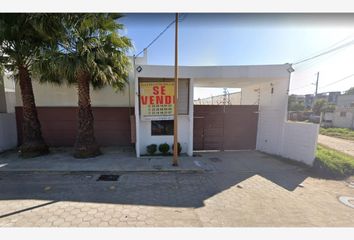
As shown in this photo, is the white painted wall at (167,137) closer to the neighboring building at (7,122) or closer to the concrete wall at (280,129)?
the concrete wall at (280,129)

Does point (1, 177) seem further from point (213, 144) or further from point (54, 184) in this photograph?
point (213, 144)

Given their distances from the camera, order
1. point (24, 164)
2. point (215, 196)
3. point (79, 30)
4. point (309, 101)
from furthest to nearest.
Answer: point (309, 101) < point (24, 164) < point (79, 30) < point (215, 196)

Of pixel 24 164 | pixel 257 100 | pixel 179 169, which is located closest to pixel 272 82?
pixel 257 100

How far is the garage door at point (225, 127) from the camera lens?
890 centimetres

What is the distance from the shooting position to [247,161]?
7.36m

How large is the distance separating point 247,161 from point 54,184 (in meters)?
7.12

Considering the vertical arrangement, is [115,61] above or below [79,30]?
below

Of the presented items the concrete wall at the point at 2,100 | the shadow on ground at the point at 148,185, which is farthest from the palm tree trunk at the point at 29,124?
the concrete wall at the point at 2,100

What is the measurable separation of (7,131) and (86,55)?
694 centimetres

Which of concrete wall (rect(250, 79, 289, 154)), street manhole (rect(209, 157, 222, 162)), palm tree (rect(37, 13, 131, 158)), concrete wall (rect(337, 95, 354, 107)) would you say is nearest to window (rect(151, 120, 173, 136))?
street manhole (rect(209, 157, 222, 162))

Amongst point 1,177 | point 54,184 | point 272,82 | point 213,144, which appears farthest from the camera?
point 213,144

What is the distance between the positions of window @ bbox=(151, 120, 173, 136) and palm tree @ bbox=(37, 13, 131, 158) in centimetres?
268

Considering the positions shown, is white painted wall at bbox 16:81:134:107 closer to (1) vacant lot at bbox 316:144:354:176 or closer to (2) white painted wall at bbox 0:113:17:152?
(2) white painted wall at bbox 0:113:17:152

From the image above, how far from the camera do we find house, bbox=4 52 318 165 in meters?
7.16
